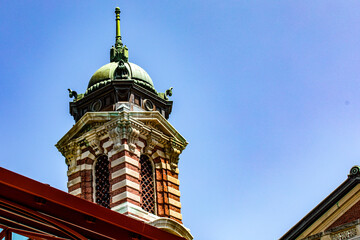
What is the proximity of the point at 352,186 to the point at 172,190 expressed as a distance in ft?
34.7

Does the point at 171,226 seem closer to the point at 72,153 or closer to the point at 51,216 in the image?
the point at 72,153

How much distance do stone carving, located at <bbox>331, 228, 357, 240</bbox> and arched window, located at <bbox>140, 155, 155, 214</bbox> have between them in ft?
33.7

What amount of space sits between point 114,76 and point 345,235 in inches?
627

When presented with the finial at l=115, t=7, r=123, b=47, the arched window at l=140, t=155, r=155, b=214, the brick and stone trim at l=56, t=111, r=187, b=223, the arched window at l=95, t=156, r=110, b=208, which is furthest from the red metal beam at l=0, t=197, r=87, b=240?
the finial at l=115, t=7, r=123, b=47

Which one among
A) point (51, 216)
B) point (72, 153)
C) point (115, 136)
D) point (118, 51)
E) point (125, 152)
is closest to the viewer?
point (51, 216)

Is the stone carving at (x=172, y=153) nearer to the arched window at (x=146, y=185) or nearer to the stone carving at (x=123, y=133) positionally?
the arched window at (x=146, y=185)

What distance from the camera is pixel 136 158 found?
92.3ft

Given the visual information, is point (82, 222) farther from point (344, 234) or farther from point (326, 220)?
point (326, 220)

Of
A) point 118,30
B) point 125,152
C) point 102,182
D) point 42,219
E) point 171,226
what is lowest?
point 42,219

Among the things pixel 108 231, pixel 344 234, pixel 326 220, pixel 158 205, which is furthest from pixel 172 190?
pixel 108 231

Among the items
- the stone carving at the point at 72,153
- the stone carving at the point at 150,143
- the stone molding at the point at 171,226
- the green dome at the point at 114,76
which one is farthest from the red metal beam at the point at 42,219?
the green dome at the point at 114,76

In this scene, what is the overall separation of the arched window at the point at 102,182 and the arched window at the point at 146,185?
1.61 meters

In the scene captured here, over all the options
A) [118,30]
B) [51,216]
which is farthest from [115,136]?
[51,216]

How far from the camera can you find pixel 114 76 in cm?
3108
